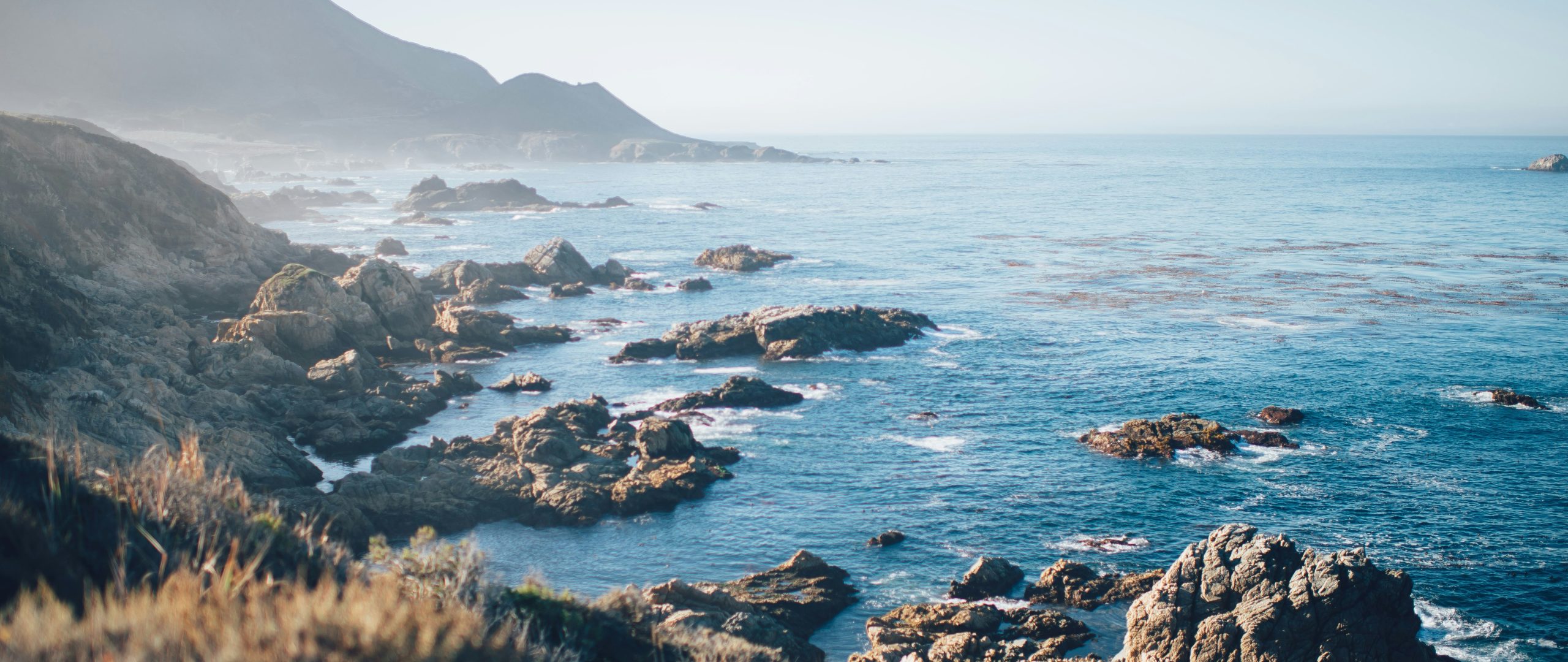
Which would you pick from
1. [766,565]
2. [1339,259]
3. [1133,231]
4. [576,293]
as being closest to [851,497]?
[766,565]

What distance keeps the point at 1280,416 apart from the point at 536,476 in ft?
129

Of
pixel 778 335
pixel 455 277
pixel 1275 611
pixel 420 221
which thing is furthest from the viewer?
pixel 420 221

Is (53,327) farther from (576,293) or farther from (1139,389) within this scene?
(1139,389)

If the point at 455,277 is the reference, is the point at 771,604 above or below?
below

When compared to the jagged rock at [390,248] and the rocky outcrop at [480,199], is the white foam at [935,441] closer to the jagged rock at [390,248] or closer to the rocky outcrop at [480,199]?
the jagged rock at [390,248]

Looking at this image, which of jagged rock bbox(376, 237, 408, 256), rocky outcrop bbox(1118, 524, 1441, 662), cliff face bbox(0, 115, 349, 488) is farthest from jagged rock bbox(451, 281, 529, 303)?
rocky outcrop bbox(1118, 524, 1441, 662)

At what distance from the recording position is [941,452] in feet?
165

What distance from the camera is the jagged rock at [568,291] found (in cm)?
9206

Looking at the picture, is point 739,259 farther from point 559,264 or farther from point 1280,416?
point 1280,416

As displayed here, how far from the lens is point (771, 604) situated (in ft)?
110

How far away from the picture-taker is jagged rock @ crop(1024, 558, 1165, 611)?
34125 mm

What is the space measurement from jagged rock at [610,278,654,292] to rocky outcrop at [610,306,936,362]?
21.6 meters

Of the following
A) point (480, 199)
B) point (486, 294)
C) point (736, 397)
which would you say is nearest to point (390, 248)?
point (486, 294)

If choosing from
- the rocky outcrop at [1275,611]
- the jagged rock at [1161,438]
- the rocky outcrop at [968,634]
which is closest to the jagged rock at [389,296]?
the jagged rock at [1161,438]
